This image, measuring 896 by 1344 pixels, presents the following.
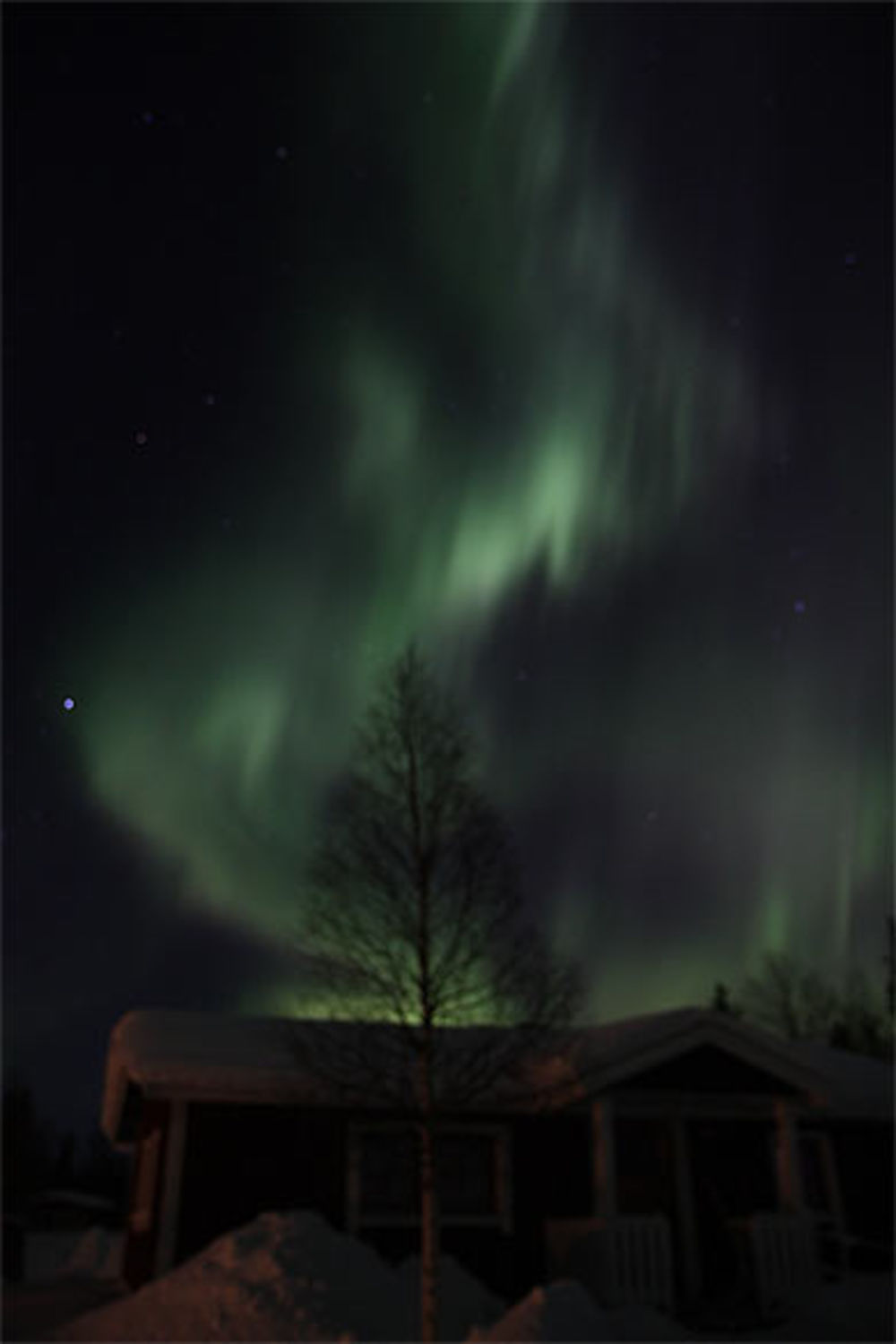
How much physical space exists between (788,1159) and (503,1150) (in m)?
4.45

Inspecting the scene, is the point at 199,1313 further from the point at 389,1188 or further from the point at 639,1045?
the point at 639,1045

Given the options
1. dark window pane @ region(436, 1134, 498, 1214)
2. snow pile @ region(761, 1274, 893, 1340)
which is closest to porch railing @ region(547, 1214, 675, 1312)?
snow pile @ region(761, 1274, 893, 1340)

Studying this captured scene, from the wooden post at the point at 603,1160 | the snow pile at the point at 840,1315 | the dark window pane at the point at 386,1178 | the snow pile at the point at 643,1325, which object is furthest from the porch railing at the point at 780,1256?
the dark window pane at the point at 386,1178

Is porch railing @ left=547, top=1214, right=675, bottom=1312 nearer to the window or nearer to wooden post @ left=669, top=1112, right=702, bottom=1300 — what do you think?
the window

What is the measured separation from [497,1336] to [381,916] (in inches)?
188

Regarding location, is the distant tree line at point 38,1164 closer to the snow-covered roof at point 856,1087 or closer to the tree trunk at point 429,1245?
the snow-covered roof at point 856,1087

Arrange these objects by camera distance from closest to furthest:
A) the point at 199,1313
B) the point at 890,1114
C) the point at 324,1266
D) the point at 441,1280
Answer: the point at 199,1313
the point at 324,1266
the point at 441,1280
the point at 890,1114

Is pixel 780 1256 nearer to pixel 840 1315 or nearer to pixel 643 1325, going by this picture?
pixel 840 1315

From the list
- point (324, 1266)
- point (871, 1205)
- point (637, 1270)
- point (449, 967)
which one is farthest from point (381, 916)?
point (871, 1205)

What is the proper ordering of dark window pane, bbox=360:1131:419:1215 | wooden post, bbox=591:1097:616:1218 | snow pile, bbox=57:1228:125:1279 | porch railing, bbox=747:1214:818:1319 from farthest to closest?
snow pile, bbox=57:1228:125:1279 < dark window pane, bbox=360:1131:419:1215 < wooden post, bbox=591:1097:616:1218 < porch railing, bbox=747:1214:818:1319

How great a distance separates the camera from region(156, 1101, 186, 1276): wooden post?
1387 centimetres

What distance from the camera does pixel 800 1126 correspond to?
19.0m

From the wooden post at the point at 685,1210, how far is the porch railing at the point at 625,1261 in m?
1.75

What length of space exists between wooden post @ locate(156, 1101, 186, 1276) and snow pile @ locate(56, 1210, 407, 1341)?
1135 millimetres
